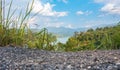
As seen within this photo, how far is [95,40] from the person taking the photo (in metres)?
7.25

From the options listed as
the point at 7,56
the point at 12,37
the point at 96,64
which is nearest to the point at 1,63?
the point at 7,56

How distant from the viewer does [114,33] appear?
271 inches

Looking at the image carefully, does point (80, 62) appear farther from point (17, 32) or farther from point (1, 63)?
point (17, 32)

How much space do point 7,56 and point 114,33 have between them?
256 cm

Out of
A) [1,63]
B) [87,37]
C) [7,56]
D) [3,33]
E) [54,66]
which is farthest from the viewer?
[87,37]

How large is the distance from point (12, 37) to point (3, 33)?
18cm

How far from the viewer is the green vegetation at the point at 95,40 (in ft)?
21.9

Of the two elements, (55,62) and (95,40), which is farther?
(95,40)

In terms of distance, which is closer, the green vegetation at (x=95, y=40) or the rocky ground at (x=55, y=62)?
the rocky ground at (x=55, y=62)

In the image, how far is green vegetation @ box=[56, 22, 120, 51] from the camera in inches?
262

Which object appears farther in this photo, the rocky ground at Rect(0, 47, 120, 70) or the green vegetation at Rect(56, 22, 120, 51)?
the green vegetation at Rect(56, 22, 120, 51)

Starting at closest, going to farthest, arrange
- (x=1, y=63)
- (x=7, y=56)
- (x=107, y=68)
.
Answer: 1. (x=107, y=68)
2. (x=1, y=63)
3. (x=7, y=56)

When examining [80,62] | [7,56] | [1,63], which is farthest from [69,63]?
[7,56]

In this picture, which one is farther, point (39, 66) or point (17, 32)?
point (17, 32)
